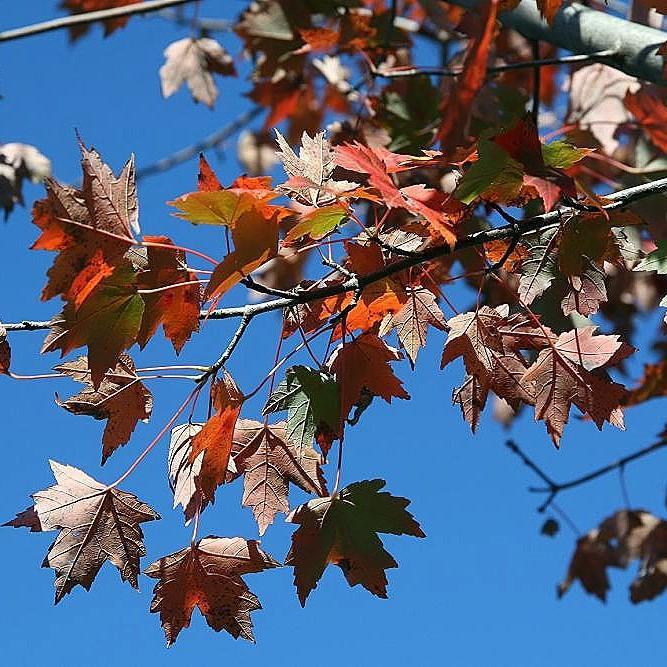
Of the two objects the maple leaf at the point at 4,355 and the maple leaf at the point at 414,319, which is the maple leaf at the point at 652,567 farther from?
the maple leaf at the point at 4,355

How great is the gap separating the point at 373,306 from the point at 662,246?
413mm

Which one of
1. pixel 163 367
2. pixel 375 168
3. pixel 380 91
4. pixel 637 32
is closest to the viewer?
pixel 375 168

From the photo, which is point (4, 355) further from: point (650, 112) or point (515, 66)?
point (650, 112)

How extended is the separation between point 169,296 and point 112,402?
19 centimetres

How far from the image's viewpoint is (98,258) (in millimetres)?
1189

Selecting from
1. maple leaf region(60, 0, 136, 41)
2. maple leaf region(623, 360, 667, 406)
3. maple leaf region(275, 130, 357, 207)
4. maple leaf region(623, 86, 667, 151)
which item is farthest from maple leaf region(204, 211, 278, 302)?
maple leaf region(623, 360, 667, 406)

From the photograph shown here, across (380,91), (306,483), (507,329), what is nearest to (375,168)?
(507,329)

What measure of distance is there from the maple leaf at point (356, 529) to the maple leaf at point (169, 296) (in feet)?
0.93

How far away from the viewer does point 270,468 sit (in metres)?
1.36

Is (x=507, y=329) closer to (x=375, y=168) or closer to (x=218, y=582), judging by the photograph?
(x=375, y=168)

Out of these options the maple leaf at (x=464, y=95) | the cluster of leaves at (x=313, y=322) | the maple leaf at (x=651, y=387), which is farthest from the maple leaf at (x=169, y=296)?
the maple leaf at (x=651, y=387)

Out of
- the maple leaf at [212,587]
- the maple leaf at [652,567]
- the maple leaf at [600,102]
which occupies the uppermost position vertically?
the maple leaf at [600,102]

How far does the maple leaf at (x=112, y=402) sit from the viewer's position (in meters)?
1.35

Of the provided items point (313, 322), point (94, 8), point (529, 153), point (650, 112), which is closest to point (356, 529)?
point (313, 322)
